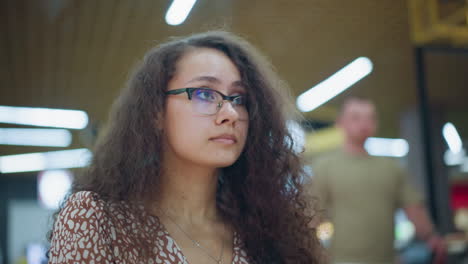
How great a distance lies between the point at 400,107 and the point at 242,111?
2.69 metres

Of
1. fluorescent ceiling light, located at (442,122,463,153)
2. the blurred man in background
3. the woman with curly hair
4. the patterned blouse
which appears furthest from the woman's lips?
fluorescent ceiling light, located at (442,122,463,153)

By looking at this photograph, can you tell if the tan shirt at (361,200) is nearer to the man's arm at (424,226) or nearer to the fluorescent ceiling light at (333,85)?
the man's arm at (424,226)

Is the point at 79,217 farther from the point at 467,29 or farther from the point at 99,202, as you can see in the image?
the point at 467,29

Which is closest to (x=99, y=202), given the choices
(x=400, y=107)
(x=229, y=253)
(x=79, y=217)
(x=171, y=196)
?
(x=79, y=217)

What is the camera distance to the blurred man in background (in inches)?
94.5

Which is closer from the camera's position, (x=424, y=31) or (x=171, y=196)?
(x=171, y=196)

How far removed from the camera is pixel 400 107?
3.70 m

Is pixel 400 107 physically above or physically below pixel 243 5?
above

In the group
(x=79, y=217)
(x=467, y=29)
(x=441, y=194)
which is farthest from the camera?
(x=441, y=194)

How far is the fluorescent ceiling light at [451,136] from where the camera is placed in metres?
3.14

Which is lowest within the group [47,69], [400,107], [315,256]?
[315,256]

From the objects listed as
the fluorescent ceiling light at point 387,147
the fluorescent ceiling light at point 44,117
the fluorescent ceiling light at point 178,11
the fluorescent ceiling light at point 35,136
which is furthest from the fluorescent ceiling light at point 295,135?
the fluorescent ceiling light at point 387,147

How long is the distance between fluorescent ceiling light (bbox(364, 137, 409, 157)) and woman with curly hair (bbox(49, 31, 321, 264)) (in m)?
1.37

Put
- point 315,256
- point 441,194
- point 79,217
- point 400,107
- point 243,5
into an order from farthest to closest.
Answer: point 400,107 → point 441,194 → point 243,5 → point 315,256 → point 79,217
